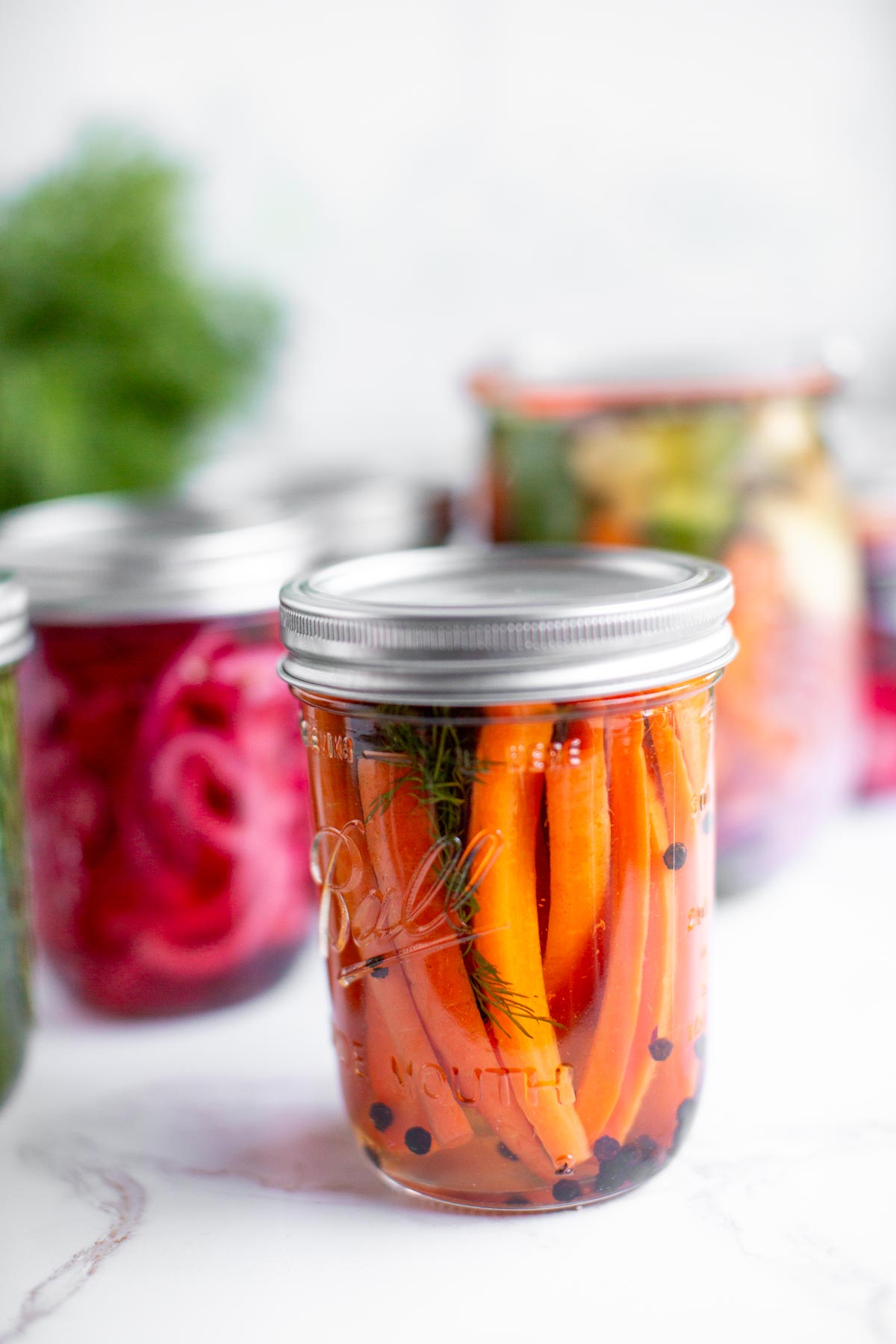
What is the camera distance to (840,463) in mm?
949

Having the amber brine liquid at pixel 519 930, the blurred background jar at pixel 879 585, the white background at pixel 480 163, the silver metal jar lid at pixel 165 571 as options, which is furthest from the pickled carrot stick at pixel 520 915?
the white background at pixel 480 163

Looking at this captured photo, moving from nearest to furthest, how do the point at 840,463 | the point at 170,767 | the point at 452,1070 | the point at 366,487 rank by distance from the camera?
the point at 452,1070 → the point at 170,767 → the point at 840,463 → the point at 366,487

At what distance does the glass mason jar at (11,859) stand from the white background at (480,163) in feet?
2.20

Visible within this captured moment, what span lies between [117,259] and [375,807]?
2.46 feet

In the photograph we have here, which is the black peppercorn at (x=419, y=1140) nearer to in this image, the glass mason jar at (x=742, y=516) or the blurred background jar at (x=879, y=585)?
the glass mason jar at (x=742, y=516)

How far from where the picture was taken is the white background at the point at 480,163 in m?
1.30

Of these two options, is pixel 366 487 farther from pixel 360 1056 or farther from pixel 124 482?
pixel 360 1056

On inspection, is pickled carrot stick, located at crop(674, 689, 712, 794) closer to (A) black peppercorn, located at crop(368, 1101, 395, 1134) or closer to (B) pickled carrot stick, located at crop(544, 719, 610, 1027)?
(B) pickled carrot stick, located at crop(544, 719, 610, 1027)

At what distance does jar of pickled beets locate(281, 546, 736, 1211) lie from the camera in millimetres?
544

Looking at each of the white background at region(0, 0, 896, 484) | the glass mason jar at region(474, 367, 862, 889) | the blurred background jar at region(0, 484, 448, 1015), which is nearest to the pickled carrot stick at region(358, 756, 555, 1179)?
the blurred background jar at region(0, 484, 448, 1015)

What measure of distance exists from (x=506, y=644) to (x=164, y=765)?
306 mm

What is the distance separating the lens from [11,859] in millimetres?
712

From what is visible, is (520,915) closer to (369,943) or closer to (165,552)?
(369,943)

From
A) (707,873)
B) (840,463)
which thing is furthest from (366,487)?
(707,873)
